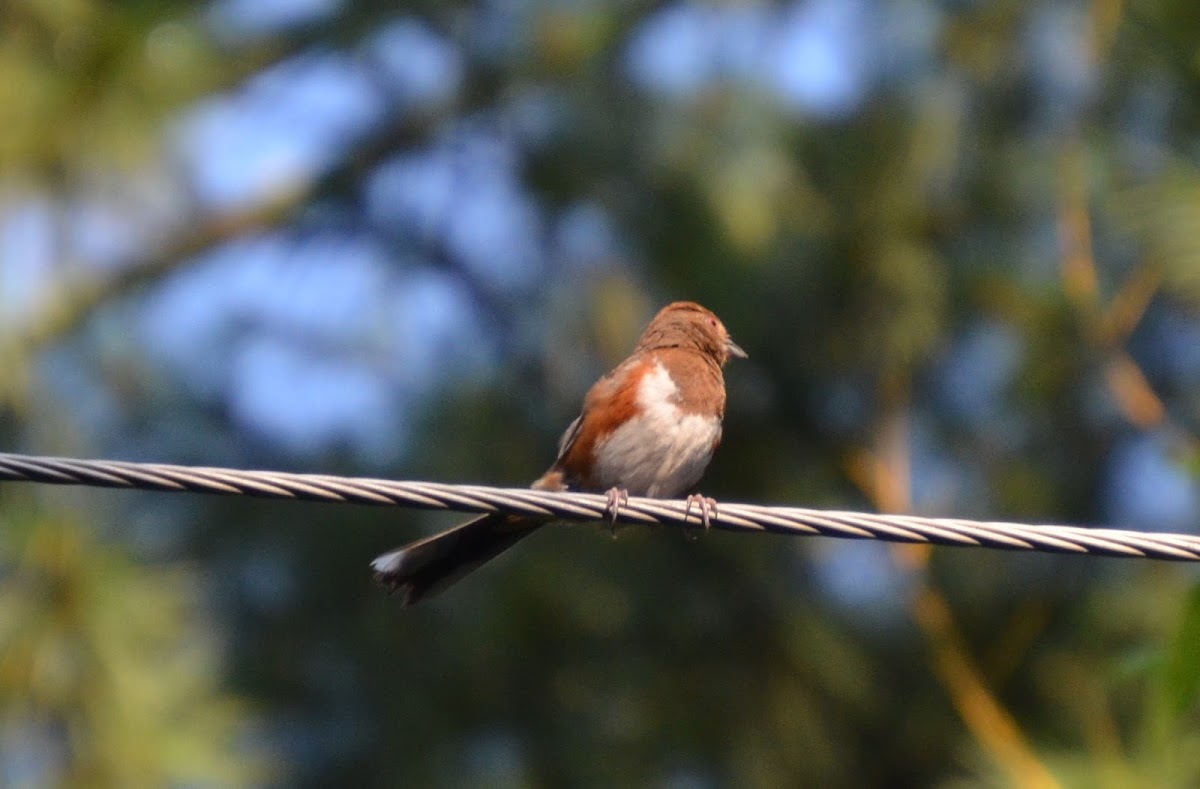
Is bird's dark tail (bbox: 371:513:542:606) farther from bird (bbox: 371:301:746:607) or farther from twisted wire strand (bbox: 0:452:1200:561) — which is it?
twisted wire strand (bbox: 0:452:1200:561)

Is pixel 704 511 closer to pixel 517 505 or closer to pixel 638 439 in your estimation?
pixel 517 505

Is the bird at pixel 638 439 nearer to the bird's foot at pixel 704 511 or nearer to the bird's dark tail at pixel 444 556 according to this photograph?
the bird's dark tail at pixel 444 556

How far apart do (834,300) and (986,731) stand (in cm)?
168

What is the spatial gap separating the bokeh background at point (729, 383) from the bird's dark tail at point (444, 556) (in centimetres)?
190

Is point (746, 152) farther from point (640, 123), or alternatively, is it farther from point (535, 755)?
point (535, 755)

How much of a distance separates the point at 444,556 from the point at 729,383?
90.4 inches

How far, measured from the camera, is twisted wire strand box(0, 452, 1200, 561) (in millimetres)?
2506

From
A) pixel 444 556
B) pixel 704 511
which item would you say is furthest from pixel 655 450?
pixel 704 511

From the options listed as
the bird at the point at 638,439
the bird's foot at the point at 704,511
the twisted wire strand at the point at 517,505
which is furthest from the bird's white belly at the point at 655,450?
the twisted wire strand at the point at 517,505

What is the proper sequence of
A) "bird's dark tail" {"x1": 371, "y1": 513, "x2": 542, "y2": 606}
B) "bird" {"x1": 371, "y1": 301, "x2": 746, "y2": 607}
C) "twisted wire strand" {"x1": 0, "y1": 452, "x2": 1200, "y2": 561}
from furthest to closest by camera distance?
1. "bird" {"x1": 371, "y1": 301, "x2": 746, "y2": 607}
2. "bird's dark tail" {"x1": 371, "y1": 513, "x2": 542, "y2": 606}
3. "twisted wire strand" {"x1": 0, "y1": 452, "x2": 1200, "y2": 561}

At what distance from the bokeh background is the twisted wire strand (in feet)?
9.09

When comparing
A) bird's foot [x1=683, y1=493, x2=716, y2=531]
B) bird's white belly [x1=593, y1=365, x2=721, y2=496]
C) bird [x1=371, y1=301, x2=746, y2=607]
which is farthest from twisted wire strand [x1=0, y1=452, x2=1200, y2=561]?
bird's white belly [x1=593, y1=365, x2=721, y2=496]

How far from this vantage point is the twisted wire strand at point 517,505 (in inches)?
98.7

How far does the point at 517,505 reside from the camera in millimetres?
2695
